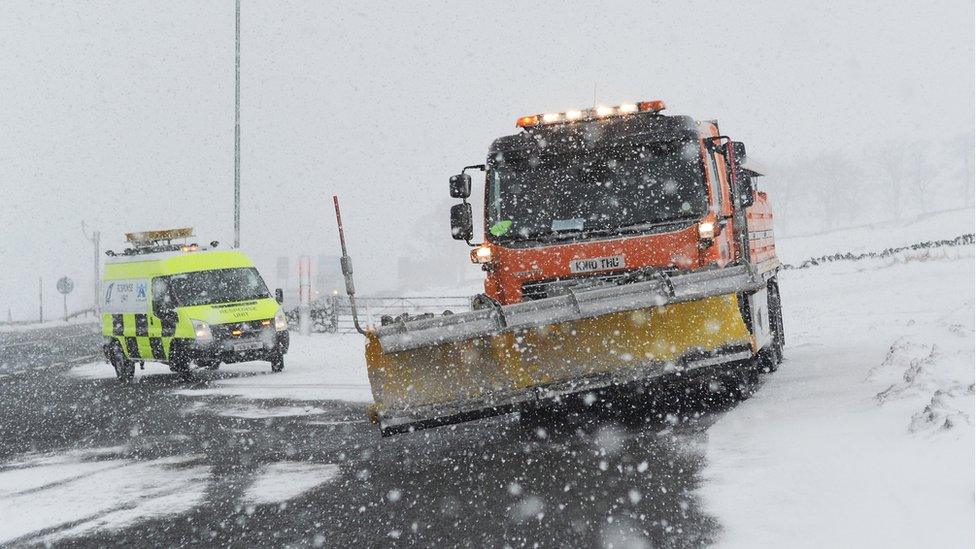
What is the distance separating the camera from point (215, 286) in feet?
54.9

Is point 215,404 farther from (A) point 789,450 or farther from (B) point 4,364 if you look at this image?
(B) point 4,364

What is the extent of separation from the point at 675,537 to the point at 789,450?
206 cm

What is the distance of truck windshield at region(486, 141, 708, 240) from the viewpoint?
28.5 ft

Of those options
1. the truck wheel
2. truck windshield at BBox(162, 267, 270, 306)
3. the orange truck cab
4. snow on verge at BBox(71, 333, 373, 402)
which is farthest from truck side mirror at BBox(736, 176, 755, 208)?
truck windshield at BBox(162, 267, 270, 306)

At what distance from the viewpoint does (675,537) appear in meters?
4.75

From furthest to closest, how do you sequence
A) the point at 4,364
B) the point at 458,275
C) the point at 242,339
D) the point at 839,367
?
the point at 458,275, the point at 4,364, the point at 242,339, the point at 839,367

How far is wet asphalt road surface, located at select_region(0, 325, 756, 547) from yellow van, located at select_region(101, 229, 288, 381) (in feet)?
11.2

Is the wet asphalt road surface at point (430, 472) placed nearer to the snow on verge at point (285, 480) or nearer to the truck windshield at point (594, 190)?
the snow on verge at point (285, 480)

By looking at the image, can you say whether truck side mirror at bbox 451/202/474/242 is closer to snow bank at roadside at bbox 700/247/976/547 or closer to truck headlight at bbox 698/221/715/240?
truck headlight at bbox 698/221/715/240

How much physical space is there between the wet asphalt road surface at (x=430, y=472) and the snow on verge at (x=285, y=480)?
4.1 inches

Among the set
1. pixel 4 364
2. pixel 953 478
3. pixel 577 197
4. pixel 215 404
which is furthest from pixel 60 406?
pixel 953 478

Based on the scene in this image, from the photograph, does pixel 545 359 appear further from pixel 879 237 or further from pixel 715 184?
pixel 879 237

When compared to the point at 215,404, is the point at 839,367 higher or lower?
higher

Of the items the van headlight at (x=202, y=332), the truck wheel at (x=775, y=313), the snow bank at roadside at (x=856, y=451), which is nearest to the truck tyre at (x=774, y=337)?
the truck wheel at (x=775, y=313)
